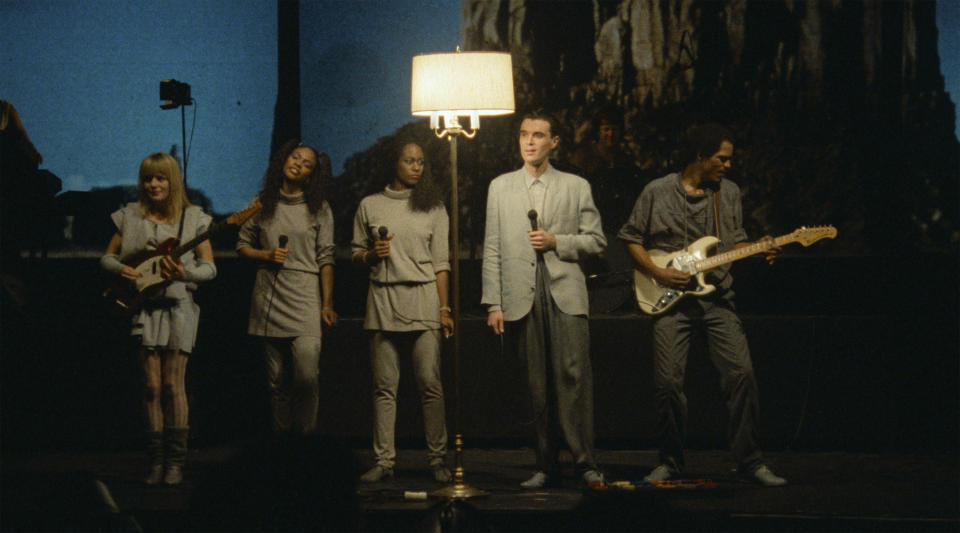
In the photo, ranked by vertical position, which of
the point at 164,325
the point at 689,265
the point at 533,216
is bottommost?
the point at 164,325

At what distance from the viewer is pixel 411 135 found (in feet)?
26.7

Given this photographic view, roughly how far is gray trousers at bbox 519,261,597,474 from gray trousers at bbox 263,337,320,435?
1074mm

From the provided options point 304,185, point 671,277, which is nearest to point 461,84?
point 304,185

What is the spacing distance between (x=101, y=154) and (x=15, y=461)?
2.40m

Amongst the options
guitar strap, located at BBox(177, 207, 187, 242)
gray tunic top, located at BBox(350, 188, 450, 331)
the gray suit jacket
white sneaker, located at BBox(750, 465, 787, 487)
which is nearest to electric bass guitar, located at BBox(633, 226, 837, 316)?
the gray suit jacket

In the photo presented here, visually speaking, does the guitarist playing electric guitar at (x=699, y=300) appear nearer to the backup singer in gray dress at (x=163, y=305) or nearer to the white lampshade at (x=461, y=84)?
the white lampshade at (x=461, y=84)

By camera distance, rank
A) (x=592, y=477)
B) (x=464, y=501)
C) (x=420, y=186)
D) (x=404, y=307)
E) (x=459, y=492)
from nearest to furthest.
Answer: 1. (x=464, y=501)
2. (x=459, y=492)
3. (x=592, y=477)
4. (x=404, y=307)
5. (x=420, y=186)

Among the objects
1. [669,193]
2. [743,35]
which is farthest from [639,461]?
[743,35]

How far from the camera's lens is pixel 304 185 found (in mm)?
6043

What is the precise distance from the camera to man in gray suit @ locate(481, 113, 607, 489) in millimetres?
5641

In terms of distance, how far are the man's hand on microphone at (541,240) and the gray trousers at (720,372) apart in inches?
28.6

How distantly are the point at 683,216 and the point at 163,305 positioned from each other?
8.46ft

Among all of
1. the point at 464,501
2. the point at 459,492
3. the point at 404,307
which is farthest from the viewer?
the point at 404,307

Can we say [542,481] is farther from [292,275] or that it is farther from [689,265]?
[292,275]
